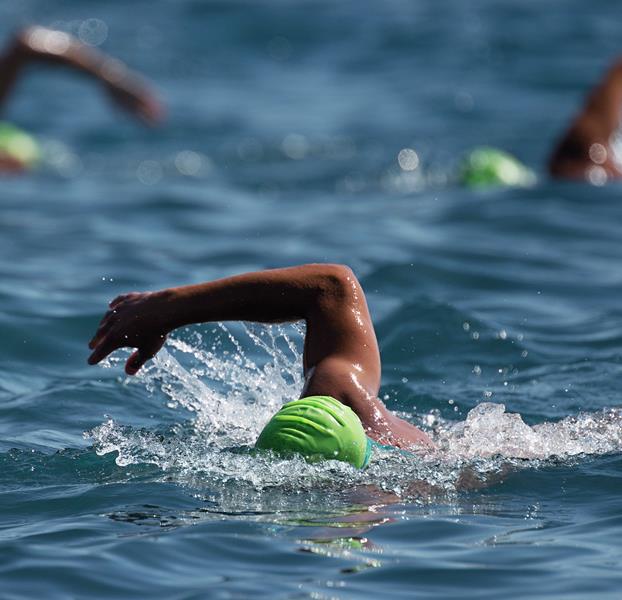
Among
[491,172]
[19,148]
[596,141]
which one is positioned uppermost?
[19,148]

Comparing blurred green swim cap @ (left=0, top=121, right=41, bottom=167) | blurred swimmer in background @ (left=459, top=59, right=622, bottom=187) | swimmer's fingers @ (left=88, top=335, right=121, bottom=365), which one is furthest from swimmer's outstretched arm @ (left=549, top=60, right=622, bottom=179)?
swimmer's fingers @ (left=88, top=335, right=121, bottom=365)

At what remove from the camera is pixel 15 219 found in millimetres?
11664

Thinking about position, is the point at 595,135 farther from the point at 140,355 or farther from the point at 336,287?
the point at 140,355

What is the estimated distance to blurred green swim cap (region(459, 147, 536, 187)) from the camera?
42.1 ft

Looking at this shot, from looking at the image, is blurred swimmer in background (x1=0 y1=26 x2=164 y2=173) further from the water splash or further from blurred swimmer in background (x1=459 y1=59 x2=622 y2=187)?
the water splash

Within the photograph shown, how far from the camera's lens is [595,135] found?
12.4 m

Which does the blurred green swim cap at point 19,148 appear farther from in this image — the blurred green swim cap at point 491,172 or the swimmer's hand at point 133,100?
the blurred green swim cap at point 491,172

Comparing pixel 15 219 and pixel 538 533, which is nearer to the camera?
pixel 538 533

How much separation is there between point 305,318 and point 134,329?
30.6 inches

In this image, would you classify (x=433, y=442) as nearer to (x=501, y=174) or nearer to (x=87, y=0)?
(x=501, y=174)

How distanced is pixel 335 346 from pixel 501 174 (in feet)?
25.2

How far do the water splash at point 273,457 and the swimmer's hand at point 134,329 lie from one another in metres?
0.55

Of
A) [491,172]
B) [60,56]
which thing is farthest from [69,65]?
[491,172]

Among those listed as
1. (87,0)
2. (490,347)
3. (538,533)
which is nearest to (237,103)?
(87,0)
